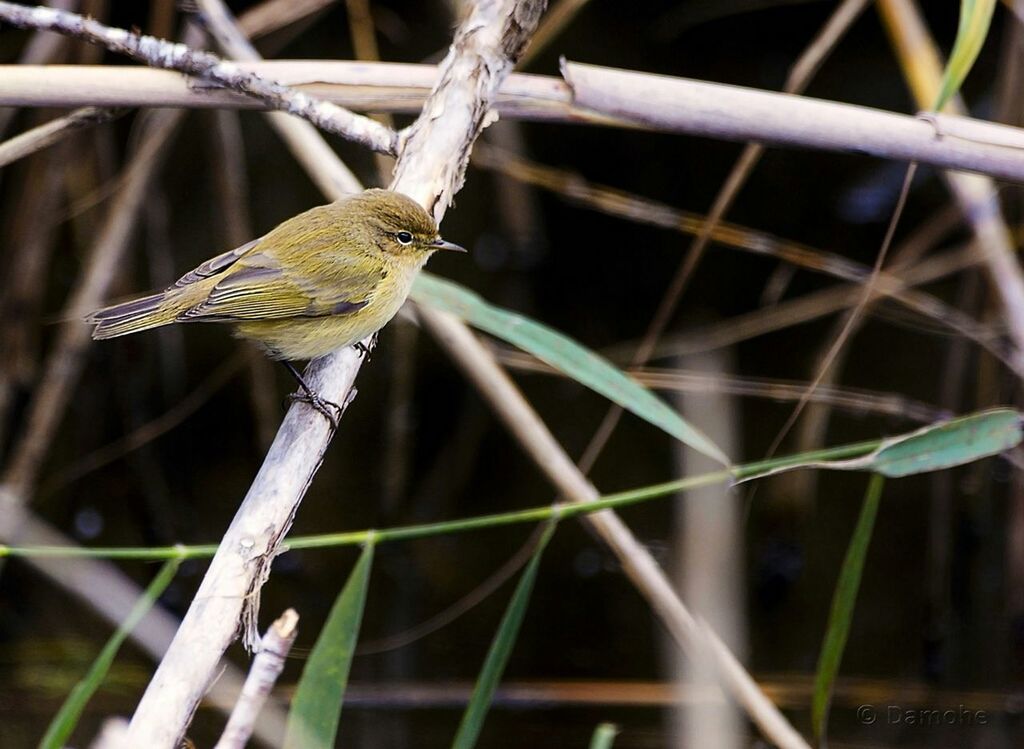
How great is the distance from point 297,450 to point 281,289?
973 mm

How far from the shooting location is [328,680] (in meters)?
2.18

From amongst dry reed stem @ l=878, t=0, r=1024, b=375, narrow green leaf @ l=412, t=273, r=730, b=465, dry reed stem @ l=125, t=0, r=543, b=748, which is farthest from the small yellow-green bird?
dry reed stem @ l=878, t=0, r=1024, b=375

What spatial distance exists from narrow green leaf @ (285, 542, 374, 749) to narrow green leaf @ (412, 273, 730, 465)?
0.65 m

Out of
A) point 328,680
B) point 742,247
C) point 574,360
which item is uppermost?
point 742,247

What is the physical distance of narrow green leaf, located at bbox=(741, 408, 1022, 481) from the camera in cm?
242

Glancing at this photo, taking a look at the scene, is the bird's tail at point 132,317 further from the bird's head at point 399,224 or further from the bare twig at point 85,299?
the bare twig at point 85,299

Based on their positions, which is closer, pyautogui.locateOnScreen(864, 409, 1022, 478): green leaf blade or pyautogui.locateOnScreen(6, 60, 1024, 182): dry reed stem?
pyautogui.locateOnScreen(864, 409, 1022, 478): green leaf blade

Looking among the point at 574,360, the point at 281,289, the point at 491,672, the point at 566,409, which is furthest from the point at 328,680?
the point at 566,409

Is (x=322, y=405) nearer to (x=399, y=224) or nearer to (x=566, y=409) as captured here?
(x=399, y=224)

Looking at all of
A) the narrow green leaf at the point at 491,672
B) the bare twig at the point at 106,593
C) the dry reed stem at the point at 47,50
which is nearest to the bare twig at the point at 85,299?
the bare twig at the point at 106,593

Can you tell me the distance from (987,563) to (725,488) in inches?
126

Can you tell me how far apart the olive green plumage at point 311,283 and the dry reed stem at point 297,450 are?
12cm

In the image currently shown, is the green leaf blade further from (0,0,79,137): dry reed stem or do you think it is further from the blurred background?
(0,0,79,137): dry reed stem

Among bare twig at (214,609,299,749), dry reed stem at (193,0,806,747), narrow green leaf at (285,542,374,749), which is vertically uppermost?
dry reed stem at (193,0,806,747)
